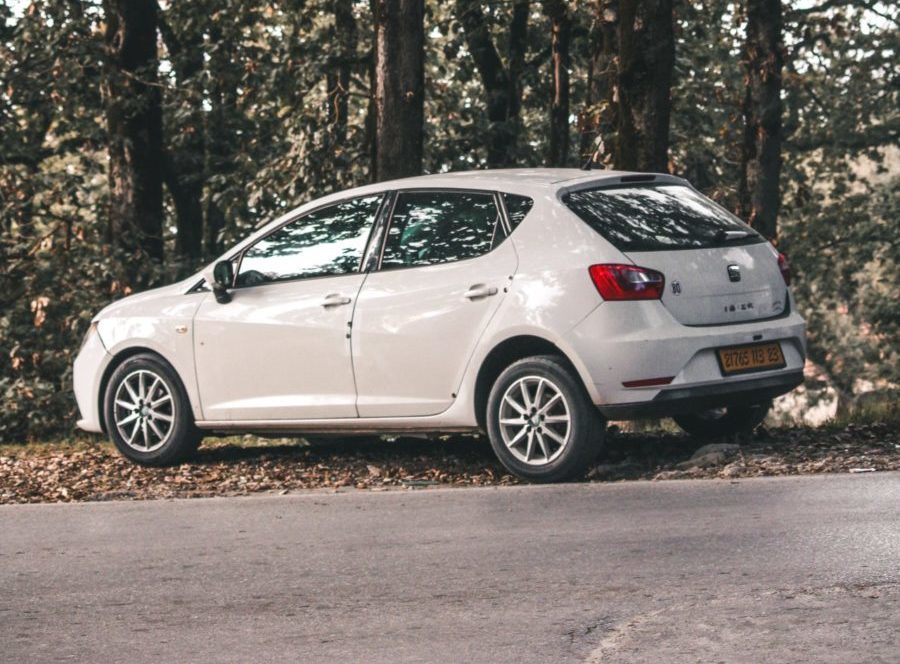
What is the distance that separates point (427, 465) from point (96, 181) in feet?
76.4

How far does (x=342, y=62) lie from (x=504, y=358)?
40.6 feet

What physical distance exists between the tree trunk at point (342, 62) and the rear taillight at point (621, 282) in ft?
38.5

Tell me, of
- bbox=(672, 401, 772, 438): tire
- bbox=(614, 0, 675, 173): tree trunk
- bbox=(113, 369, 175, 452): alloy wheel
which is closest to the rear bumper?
bbox=(672, 401, 772, 438): tire

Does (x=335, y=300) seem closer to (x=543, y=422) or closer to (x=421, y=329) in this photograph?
(x=421, y=329)

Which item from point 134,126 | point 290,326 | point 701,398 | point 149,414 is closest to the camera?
point 701,398

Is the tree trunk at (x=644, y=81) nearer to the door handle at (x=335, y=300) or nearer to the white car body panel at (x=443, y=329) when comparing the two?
the white car body panel at (x=443, y=329)

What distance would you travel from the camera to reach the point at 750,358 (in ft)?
30.0

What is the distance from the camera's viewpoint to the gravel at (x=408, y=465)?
30.6 feet

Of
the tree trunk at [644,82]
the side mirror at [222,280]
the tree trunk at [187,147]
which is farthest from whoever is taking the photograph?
the tree trunk at [187,147]

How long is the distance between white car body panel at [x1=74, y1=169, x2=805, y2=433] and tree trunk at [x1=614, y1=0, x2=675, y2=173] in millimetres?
2912

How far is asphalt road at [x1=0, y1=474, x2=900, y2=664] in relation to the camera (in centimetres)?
541

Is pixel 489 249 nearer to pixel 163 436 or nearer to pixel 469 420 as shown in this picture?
pixel 469 420

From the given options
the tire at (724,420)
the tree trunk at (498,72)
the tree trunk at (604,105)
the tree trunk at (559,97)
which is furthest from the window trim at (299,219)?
the tree trunk at (498,72)

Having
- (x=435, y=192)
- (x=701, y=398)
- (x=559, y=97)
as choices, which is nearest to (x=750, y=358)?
(x=701, y=398)
